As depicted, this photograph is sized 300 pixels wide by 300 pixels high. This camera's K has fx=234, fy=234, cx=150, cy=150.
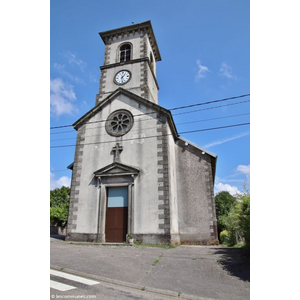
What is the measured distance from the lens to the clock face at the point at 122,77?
59.9ft

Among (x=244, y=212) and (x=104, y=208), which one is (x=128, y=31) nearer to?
(x=104, y=208)

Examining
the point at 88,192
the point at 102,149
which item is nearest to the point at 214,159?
the point at 102,149

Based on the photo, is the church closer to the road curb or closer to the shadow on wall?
the shadow on wall

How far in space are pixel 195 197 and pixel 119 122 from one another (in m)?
6.73

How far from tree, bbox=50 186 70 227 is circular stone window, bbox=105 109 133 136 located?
2393cm

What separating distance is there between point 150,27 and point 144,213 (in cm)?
1566

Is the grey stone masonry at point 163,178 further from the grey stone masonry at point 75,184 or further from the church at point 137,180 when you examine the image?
the grey stone masonry at point 75,184

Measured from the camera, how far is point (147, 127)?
47.1 ft

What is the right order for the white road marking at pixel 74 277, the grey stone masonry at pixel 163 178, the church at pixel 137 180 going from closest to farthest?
the white road marking at pixel 74 277 < the grey stone masonry at pixel 163 178 < the church at pixel 137 180

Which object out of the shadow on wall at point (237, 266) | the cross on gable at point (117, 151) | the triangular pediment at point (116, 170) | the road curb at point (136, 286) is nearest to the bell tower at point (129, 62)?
the cross on gable at point (117, 151)

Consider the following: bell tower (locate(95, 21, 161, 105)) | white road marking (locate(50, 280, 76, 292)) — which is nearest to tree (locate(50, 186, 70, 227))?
bell tower (locate(95, 21, 161, 105))

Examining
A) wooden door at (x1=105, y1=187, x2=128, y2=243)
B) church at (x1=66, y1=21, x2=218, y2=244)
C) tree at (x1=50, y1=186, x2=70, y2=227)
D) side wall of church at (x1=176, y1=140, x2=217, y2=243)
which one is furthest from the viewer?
tree at (x1=50, y1=186, x2=70, y2=227)

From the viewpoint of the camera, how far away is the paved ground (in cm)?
512

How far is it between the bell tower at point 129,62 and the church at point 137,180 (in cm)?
258
